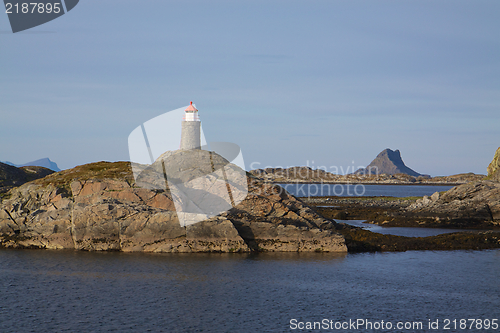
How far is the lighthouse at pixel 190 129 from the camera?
59.5 metres

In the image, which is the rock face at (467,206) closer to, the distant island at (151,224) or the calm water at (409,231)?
the calm water at (409,231)

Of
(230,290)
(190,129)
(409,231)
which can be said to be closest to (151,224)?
(230,290)

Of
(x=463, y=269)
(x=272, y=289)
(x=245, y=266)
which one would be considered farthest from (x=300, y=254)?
(x=463, y=269)

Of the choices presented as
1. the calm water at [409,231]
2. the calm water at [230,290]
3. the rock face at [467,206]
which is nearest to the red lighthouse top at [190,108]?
the calm water at [230,290]

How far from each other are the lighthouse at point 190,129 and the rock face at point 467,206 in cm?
4343

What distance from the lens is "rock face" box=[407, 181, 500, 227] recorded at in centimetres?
7312

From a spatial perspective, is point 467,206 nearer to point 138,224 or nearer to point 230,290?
point 138,224

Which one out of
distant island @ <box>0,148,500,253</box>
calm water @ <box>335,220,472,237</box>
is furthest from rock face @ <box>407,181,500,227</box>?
distant island @ <box>0,148,500,253</box>

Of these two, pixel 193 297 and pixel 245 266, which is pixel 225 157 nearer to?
pixel 245 266

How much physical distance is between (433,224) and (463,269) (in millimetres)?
34981

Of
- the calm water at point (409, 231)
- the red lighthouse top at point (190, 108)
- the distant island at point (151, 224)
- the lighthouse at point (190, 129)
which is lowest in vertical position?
the calm water at point (409, 231)

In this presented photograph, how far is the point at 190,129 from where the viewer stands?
5966 cm

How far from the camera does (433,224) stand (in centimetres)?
7212

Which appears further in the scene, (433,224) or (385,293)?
(433,224)
